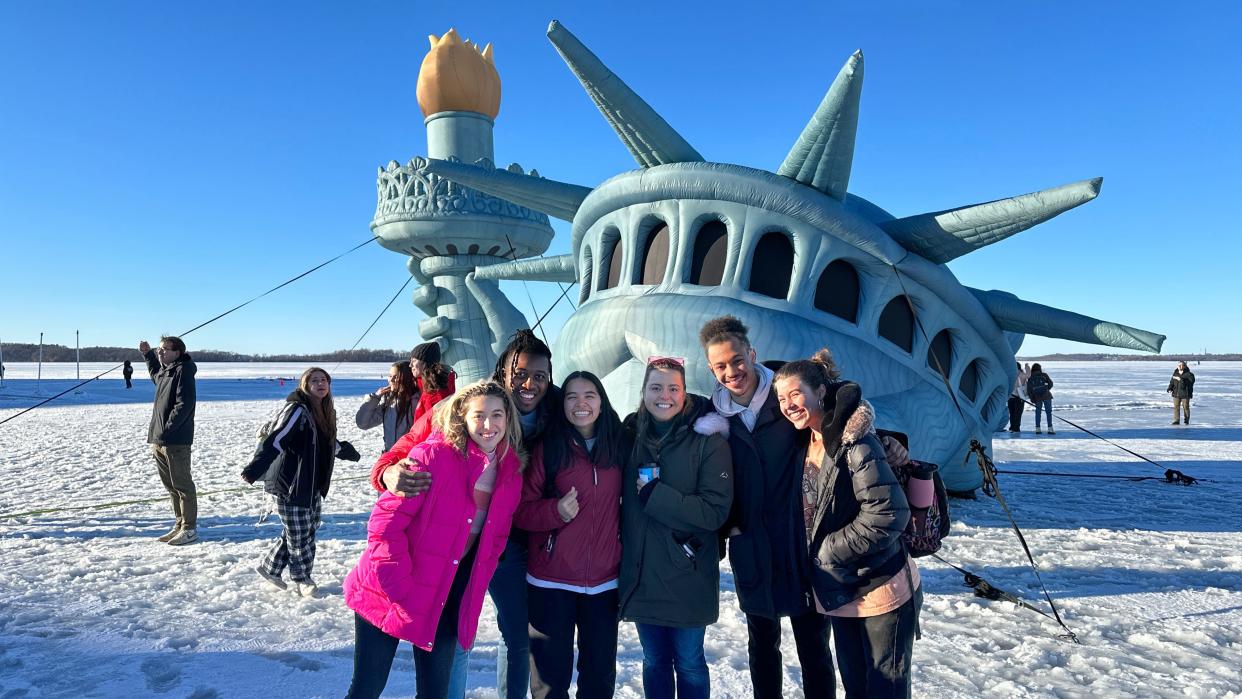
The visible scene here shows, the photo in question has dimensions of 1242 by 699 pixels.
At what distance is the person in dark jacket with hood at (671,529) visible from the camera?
113 inches

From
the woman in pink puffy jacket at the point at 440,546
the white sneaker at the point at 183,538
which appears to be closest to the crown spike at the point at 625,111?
the woman in pink puffy jacket at the point at 440,546

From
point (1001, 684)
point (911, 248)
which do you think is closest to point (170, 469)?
point (1001, 684)

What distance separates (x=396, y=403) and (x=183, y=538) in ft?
8.08

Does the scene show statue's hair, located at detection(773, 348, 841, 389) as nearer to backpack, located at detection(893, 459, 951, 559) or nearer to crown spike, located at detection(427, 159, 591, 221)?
backpack, located at detection(893, 459, 951, 559)

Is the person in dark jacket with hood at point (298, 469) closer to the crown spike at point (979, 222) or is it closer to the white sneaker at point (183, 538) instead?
the white sneaker at point (183, 538)

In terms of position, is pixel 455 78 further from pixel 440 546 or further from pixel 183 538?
pixel 440 546

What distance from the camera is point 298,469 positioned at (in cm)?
482

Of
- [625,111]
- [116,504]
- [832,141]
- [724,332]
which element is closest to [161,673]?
[724,332]

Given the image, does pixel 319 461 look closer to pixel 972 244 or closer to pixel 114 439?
pixel 972 244

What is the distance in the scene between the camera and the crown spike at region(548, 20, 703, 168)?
700cm

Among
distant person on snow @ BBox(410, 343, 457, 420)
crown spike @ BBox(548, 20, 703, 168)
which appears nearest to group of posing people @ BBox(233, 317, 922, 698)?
distant person on snow @ BBox(410, 343, 457, 420)

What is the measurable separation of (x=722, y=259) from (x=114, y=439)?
40.8 ft

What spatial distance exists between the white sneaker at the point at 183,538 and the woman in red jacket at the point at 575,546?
4633 mm

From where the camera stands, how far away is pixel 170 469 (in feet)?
20.7
